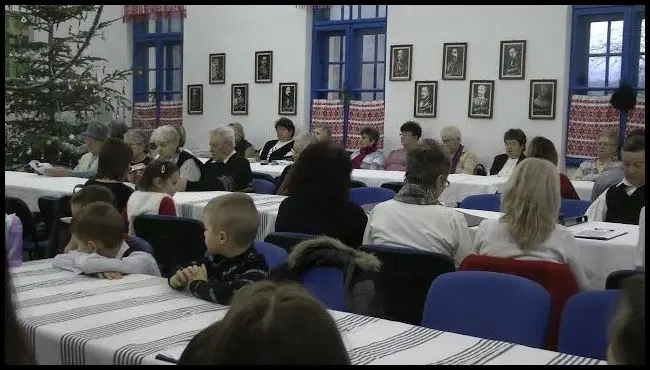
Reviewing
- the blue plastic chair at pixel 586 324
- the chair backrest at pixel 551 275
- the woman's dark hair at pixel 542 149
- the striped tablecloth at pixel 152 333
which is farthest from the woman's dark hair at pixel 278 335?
the woman's dark hair at pixel 542 149

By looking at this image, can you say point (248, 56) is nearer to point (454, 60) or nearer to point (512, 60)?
point (454, 60)

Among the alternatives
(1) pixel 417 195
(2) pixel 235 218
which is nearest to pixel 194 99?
(1) pixel 417 195

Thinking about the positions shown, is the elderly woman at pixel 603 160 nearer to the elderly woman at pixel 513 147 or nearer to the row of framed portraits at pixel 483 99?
the elderly woman at pixel 513 147

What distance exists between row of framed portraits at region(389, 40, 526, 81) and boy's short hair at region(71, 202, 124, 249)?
258 inches

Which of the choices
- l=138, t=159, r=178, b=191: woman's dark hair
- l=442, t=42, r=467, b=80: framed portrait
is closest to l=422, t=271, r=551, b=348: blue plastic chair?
l=138, t=159, r=178, b=191: woman's dark hair

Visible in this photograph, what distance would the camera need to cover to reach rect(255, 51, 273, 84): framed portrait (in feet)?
35.8

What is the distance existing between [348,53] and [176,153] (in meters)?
4.14

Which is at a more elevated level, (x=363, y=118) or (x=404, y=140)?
(x=363, y=118)

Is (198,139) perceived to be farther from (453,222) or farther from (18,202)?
(453,222)

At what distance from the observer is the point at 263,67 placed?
10984mm

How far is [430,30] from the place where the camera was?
372 inches

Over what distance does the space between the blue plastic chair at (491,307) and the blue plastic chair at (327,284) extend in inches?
12.4

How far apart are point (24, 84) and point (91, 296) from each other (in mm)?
6556
